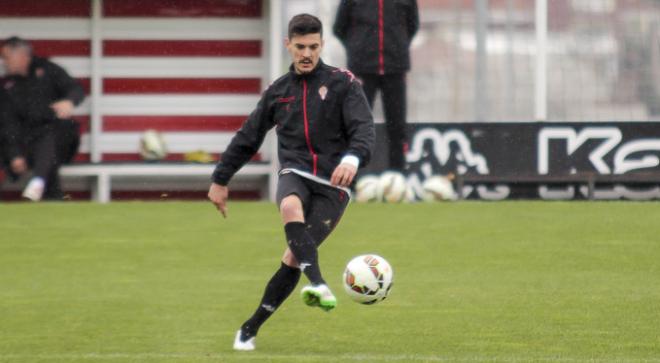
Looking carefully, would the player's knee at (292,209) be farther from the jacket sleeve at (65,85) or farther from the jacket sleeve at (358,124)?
the jacket sleeve at (65,85)

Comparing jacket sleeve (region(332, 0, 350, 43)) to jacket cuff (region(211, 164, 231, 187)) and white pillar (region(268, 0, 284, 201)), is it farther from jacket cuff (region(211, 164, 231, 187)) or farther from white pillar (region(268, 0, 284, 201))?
jacket cuff (region(211, 164, 231, 187))

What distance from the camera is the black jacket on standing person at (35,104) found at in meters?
16.4

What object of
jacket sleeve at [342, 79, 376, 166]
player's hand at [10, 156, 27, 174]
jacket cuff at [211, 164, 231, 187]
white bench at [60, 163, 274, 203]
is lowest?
white bench at [60, 163, 274, 203]

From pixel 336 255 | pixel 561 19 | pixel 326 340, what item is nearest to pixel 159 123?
pixel 561 19

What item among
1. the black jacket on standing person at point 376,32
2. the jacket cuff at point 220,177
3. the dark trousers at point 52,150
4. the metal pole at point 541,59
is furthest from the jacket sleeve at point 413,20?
the jacket cuff at point 220,177

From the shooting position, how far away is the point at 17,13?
18.0 meters

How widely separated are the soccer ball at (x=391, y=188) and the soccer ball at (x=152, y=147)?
9.70 ft

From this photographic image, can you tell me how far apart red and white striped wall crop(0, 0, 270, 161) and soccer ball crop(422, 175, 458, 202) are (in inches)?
105

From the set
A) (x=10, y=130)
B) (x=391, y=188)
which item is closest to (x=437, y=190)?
(x=391, y=188)

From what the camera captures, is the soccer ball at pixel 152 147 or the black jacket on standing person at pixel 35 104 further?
the soccer ball at pixel 152 147

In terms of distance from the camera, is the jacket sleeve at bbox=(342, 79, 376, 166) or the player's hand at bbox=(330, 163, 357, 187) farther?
the jacket sleeve at bbox=(342, 79, 376, 166)

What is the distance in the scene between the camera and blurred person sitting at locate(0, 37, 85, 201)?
53.5 feet

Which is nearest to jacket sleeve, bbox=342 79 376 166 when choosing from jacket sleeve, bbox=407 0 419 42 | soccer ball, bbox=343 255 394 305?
soccer ball, bbox=343 255 394 305

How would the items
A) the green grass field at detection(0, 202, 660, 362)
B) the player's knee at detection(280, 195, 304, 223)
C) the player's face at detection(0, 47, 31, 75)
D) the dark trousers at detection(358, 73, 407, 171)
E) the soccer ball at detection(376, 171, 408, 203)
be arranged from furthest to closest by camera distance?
the player's face at detection(0, 47, 31, 75) → the soccer ball at detection(376, 171, 408, 203) → the dark trousers at detection(358, 73, 407, 171) → the green grass field at detection(0, 202, 660, 362) → the player's knee at detection(280, 195, 304, 223)
